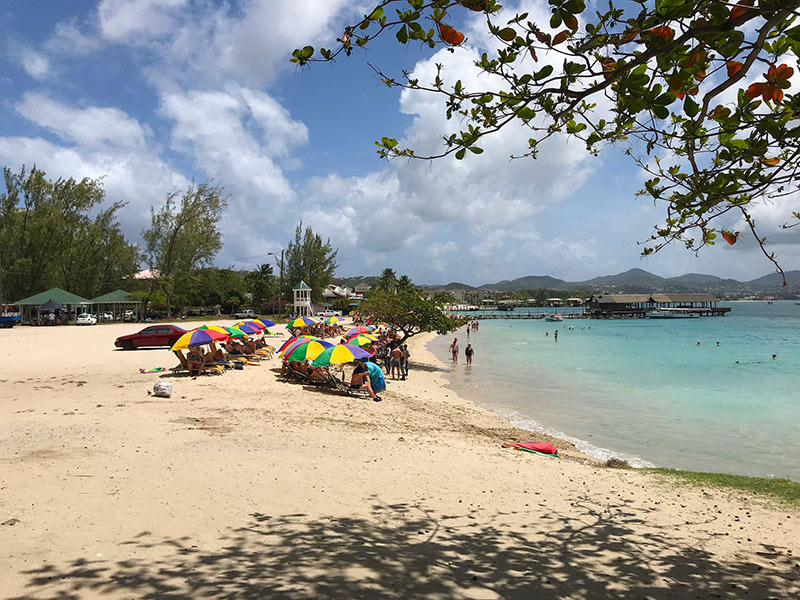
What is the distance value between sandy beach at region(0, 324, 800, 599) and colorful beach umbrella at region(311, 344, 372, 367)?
131 inches

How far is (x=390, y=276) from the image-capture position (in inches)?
3578

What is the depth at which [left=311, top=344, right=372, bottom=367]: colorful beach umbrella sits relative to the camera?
39.9 ft

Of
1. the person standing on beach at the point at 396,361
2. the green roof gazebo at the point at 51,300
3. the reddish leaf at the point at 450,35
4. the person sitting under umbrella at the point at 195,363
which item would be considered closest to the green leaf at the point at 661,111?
the reddish leaf at the point at 450,35

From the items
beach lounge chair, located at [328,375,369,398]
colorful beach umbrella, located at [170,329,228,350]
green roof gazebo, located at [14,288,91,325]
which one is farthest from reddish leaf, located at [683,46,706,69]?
green roof gazebo, located at [14,288,91,325]

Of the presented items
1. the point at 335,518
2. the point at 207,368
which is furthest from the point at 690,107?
the point at 207,368

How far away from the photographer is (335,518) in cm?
458

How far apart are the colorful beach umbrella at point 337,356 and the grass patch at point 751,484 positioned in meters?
7.15

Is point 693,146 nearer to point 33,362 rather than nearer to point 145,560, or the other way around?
point 145,560

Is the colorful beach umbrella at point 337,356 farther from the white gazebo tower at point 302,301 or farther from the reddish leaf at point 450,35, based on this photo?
the white gazebo tower at point 302,301

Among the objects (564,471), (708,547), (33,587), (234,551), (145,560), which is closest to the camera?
(33,587)

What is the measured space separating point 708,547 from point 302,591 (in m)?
3.69

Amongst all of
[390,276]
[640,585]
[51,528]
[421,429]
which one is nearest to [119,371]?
[421,429]

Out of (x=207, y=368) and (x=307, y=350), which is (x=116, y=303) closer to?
(x=207, y=368)

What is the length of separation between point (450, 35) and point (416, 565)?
12.3ft
